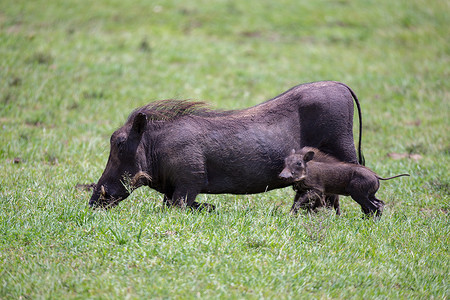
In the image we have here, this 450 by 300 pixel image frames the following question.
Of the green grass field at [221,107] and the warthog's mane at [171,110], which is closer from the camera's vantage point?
the green grass field at [221,107]

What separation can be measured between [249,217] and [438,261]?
1.74 meters

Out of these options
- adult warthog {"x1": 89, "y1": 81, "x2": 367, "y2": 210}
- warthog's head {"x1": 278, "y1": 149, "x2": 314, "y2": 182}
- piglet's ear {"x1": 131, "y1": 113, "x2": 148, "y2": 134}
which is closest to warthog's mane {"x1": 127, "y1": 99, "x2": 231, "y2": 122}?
adult warthog {"x1": 89, "y1": 81, "x2": 367, "y2": 210}

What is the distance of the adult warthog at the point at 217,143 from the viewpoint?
5734 mm

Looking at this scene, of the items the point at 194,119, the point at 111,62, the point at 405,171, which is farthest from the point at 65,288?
the point at 111,62

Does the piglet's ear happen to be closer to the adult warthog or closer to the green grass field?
the adult warthog

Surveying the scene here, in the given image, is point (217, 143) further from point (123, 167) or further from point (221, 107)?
point (221, 107)

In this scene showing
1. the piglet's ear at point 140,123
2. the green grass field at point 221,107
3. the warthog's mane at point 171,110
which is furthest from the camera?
the warthog's mane at point 171,110

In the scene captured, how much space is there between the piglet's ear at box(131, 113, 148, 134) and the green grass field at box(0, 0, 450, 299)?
0.78m

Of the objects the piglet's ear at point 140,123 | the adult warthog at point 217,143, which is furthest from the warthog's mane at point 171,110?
the piglet's ear at point 140,123

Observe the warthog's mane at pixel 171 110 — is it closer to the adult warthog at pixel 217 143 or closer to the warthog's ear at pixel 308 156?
the adult warthog at pixel 217 143

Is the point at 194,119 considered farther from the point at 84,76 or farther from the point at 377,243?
the point at 84,76

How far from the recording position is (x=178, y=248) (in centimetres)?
470

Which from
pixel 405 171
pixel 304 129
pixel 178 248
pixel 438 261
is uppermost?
pixel 304 129

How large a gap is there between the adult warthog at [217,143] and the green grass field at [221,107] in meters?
0.30
